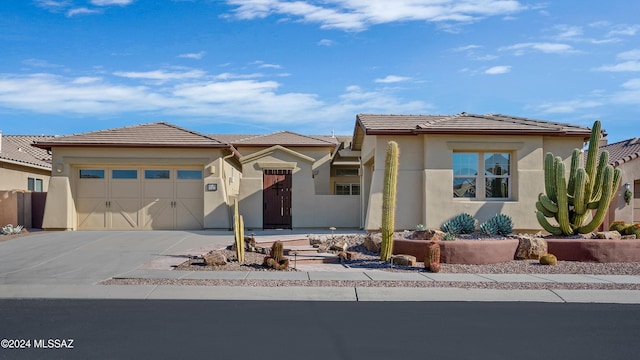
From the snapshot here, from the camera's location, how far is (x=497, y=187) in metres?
20.3

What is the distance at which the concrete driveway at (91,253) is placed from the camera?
464 inches

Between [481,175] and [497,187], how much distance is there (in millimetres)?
822

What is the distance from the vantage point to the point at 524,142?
786 inches

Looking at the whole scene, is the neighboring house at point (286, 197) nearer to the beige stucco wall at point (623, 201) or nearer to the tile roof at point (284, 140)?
the tile roof at point (284, 140)

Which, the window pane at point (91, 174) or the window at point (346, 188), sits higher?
the window pane at point (91, 174)

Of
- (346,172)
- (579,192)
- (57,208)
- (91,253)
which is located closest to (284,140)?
(346,172)

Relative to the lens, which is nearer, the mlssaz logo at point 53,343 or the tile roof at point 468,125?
the mlssaz logo at point 53,343

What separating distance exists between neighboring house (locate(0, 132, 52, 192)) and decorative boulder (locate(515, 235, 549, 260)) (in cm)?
2190

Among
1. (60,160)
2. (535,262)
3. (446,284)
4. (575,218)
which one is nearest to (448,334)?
(446,284)

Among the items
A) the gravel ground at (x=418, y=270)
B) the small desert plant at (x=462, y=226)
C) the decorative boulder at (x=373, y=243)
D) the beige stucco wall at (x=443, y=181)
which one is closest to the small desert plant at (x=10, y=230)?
the gravel ground at (x=418, y=270)

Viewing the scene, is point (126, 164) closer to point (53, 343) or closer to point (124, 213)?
point (124, 213)

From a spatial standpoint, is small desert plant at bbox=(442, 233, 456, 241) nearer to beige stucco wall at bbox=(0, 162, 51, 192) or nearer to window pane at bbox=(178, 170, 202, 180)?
window pane at bbox=(178, 170, 202, 180)

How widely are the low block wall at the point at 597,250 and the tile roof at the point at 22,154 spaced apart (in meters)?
23.0

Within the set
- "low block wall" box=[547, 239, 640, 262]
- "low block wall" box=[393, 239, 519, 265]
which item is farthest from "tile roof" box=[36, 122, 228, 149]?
"low block wall" box=[547, 239, 640, 262]
